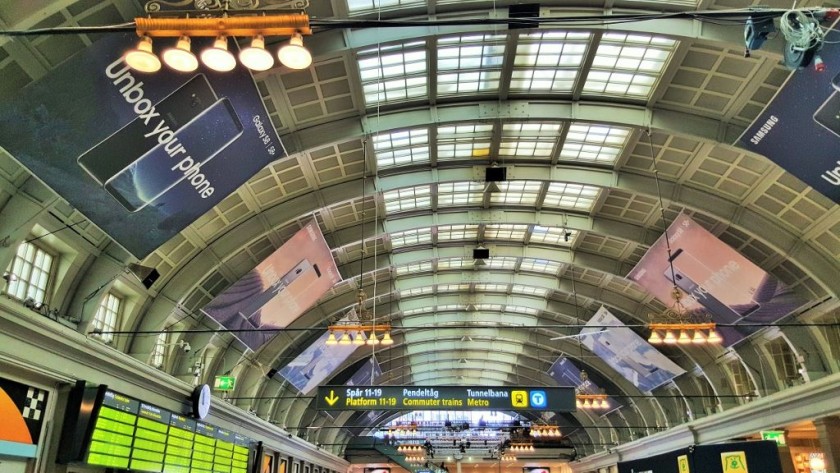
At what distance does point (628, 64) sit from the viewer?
13.9 metres

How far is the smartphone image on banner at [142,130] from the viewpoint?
351 inches

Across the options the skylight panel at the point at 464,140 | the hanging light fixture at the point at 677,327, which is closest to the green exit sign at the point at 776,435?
the hanging light fixture at the point at 677,327

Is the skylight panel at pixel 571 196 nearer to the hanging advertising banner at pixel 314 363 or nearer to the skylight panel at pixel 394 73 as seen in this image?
the skylight panel at pixel 394 73

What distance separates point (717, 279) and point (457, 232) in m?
9.88

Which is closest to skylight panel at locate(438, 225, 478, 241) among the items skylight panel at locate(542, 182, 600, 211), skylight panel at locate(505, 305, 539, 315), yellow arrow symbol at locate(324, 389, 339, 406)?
skylight panel at locate(542, 182, 600, 211)

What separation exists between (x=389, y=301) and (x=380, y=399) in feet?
38.3

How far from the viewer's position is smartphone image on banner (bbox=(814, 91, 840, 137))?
9664 millimetres

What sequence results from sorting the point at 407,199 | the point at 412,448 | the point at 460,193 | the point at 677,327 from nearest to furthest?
the point at 677,327
the point at 407,199
the point at 460,193
the point at 412,448

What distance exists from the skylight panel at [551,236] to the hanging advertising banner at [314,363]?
314 inches

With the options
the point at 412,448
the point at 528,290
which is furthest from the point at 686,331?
the point at 412,448

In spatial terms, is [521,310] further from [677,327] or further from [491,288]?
[677,327]

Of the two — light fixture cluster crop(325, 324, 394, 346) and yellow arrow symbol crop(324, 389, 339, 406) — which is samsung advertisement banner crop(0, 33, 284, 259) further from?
yellow arrow symbol crop(324, 389, 339, 406)

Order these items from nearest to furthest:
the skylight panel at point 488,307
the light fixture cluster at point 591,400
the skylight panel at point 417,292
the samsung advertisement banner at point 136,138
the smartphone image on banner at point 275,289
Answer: the samsung advertisement banner at point 136,138 → the smartphone image on banner at point 275,289 → the light fixture cluster at point 591,400 → the skylight panel at point 417,292 → the skylight panel at point 488,307

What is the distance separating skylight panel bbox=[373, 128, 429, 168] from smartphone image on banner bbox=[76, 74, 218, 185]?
731 centimetres
